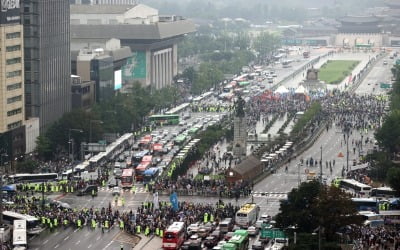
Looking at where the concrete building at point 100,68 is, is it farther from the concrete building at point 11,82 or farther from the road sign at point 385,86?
the road sign at point 385,86

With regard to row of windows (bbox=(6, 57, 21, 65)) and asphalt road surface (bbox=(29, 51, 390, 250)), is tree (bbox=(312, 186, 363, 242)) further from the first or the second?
row of windows (bbox=(6, 57, 21, 65))

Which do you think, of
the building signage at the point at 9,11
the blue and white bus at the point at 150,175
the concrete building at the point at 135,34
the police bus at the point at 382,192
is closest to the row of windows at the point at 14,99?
the building signage at the point at 9,11

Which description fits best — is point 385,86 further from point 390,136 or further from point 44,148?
point 44,148

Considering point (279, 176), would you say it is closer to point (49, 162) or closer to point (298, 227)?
point (49, 162)

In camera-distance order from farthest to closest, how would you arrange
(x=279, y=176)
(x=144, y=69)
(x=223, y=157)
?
1. (x=144, y=69)
2. (x=223, y=157)
3. (x=279, y=176)

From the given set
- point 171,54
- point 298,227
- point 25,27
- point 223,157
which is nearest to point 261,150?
point 223,157

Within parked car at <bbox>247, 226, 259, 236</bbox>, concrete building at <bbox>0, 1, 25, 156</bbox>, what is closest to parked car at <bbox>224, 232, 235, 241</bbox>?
parked car at <bbox>247, 226, 259, 236</bbox>
